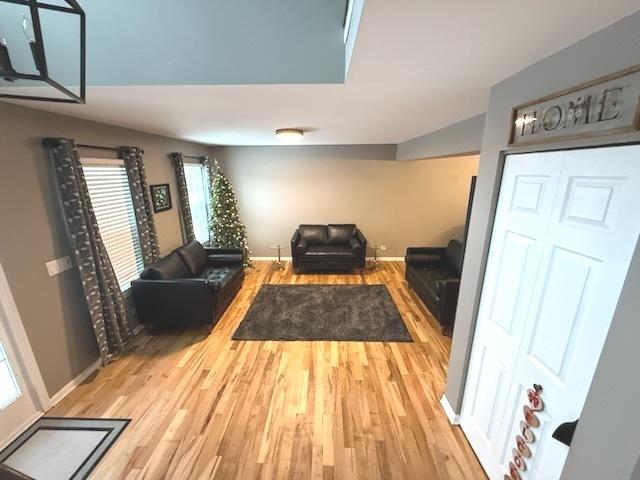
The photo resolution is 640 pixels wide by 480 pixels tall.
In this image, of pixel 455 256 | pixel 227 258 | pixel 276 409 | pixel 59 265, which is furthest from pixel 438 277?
pixel 59 265

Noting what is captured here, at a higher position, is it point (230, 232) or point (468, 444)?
point (230, 232)

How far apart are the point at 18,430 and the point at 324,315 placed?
2.88m

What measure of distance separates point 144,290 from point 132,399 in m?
1.16

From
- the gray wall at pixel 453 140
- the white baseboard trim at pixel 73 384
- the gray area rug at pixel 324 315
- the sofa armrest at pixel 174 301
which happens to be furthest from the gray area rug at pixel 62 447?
the gray wall at pixel 453 140

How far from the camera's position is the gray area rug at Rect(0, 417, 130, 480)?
1.77 m

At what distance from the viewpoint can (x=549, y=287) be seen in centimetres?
123

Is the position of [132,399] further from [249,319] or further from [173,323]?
[249,319]

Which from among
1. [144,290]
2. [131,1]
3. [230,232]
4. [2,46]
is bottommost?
[144,290]

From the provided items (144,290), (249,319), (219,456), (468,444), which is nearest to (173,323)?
(144,290)

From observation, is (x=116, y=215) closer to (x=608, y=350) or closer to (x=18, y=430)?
(x=18, y=430)

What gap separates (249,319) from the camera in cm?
351

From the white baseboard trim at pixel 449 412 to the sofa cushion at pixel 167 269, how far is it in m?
3.17

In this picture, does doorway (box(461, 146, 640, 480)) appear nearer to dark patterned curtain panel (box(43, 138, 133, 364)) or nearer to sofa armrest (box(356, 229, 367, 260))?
sofa armrest (box(356, 229, 367, 260))

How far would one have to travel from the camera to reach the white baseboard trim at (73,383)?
88.5 inches
